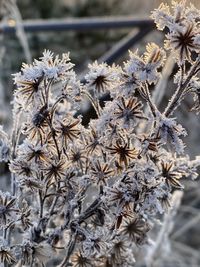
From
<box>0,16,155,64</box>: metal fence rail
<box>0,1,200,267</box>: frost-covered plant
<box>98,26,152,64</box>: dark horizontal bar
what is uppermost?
<box>0,16,155,64</box>: metal fence rail

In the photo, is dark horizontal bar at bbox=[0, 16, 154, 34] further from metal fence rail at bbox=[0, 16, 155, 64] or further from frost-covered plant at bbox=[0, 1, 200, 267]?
frost-covered plant at bbox=[0, 1, 200, 267]

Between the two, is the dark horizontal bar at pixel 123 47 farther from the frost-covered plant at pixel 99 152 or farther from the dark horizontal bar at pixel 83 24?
the frost-covered plant at pixel 99 152

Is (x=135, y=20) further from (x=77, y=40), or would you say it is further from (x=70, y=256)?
(x=77, y=40)

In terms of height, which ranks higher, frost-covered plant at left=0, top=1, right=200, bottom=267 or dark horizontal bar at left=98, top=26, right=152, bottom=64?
dark horizontal bar at left=98, top=26, right=152, bottom=64

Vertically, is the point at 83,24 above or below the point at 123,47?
Answer: above

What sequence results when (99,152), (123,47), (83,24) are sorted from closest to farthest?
(99,152) < (123,47) < (83,24)

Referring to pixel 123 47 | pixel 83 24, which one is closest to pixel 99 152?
pixel 123 47

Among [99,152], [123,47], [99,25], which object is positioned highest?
[99,25]

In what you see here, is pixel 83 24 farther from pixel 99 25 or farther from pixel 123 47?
pixel 123 47

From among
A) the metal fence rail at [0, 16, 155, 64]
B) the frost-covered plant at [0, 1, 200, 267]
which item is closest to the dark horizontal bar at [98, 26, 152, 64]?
the metal fence rail at [0, 16, 155, 64]

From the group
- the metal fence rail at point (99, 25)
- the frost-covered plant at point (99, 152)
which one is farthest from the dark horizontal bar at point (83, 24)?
the frost-covered plant at point (99, 152)
